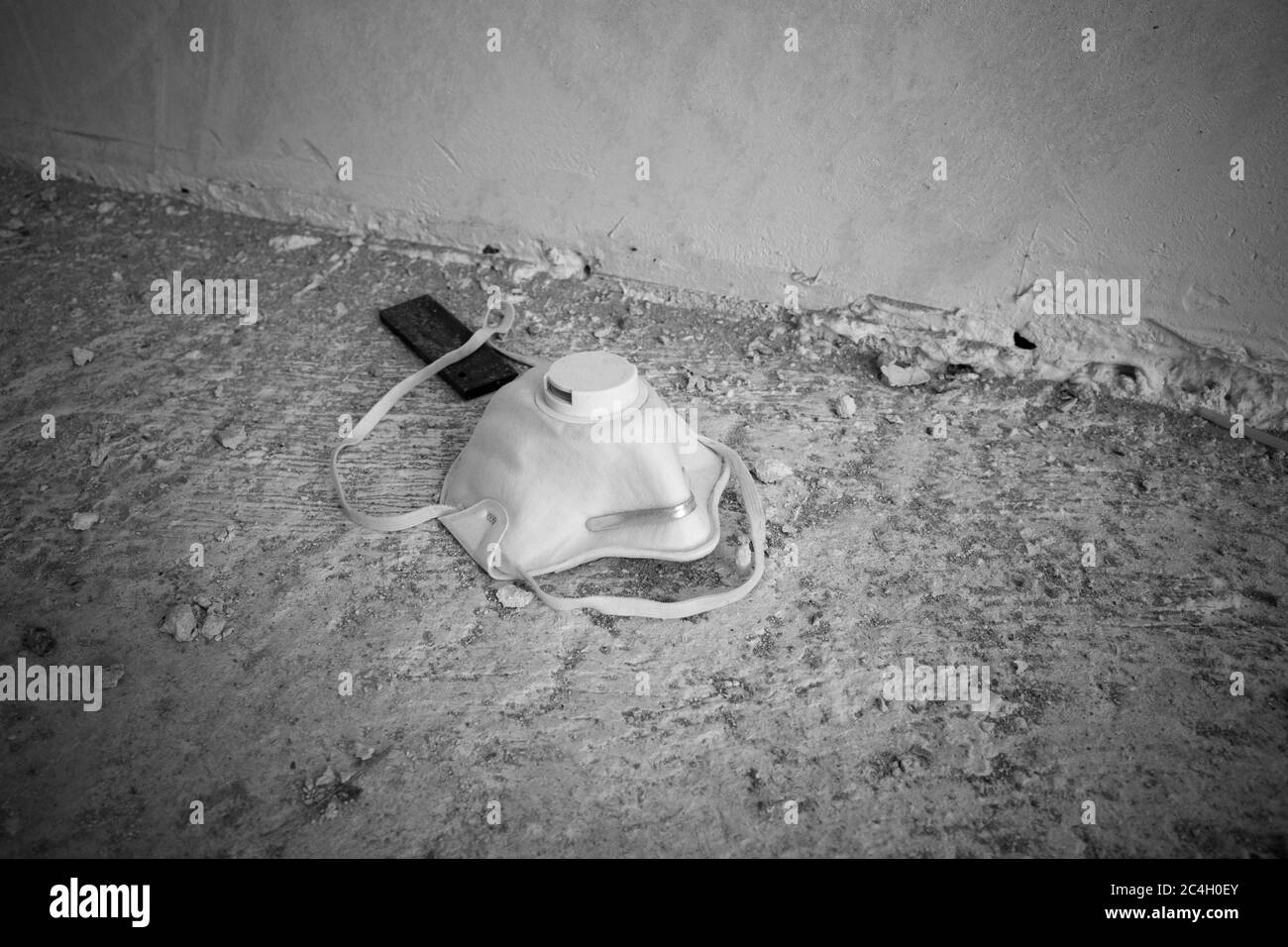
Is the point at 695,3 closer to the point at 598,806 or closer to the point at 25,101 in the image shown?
the point at 598,806

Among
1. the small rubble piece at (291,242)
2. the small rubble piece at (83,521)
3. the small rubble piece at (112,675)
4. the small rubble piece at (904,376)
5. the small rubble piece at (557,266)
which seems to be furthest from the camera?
the small rubble piece at (291,242)

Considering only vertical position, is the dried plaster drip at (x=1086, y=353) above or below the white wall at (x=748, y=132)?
below

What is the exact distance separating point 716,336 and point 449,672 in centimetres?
132

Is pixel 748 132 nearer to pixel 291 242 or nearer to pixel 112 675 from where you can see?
pixel 291 242

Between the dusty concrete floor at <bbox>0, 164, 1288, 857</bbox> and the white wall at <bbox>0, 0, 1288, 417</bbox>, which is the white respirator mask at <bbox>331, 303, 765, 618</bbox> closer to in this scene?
the dusty concrete floor at <bbox>0, 164, 1288, 857</bbox>

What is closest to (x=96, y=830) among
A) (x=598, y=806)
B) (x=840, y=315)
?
(x=598, y=806)

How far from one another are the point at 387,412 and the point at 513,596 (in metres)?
0.76

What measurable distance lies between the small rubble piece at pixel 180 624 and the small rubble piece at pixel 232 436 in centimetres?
56

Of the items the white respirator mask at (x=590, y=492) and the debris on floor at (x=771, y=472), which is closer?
the white respirator mask at (x=590, y=492)

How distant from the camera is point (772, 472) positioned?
2.14 metres

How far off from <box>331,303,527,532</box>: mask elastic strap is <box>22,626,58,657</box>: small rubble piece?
60cm

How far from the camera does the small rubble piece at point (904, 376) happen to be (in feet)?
7.95

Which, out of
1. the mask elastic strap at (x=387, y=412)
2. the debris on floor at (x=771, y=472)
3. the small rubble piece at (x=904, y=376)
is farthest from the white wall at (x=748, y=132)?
the debris on floor at (x=771, y=472)

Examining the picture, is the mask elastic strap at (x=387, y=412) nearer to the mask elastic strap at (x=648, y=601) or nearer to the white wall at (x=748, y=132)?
the mask elastic strap at (x=648, y=601)
